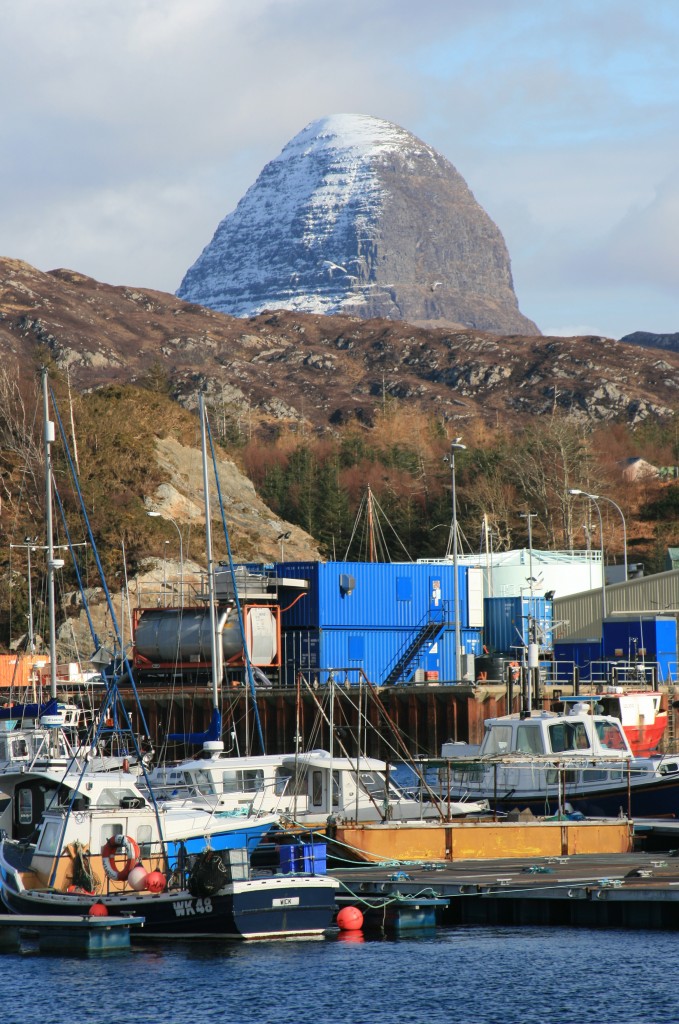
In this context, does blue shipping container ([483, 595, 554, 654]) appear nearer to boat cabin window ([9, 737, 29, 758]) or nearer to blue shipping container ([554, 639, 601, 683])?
blue shipping container ([554, 639, 601, 683])

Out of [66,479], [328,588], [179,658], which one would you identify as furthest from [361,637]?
[66,479]

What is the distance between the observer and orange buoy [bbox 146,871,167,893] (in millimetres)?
28516

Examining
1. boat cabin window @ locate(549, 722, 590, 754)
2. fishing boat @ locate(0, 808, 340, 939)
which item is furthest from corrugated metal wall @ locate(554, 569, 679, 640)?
fishing boat @ locate(0, 808, 340, 939)

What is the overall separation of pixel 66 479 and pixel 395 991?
260 feet

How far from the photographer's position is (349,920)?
29.2 m

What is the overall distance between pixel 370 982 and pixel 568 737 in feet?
55.6

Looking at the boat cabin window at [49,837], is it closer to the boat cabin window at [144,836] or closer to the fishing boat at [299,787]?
the boat cabin window at [144,836]

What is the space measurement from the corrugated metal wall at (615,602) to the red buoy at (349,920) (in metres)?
Result: 52.2

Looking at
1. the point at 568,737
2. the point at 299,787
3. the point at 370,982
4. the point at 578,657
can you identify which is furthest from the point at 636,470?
the point at 370,982

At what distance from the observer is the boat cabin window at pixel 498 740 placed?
41.7m

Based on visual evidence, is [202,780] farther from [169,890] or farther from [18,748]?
[18,748]

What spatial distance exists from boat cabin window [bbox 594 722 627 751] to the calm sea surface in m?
13.2

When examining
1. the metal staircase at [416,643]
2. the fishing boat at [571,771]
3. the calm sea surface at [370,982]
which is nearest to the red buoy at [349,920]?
the calm sea surface at [370,982]

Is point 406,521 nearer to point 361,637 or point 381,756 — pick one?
point 361,637
